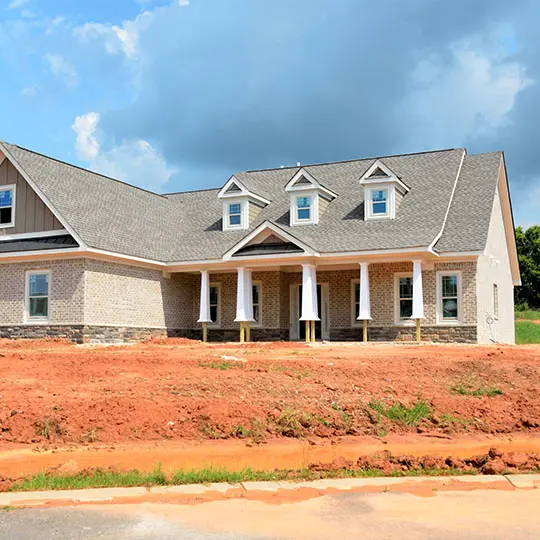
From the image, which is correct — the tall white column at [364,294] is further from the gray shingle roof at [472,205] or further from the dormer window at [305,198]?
the dormer window at [305,198]

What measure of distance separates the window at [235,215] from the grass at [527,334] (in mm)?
15563

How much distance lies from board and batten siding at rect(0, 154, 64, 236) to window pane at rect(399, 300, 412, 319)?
40.4ft

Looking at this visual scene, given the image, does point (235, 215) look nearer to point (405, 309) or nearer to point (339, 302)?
point (339, 302)

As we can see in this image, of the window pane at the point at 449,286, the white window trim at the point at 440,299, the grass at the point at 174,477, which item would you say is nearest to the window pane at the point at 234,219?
the white window trim at the point at 440,299

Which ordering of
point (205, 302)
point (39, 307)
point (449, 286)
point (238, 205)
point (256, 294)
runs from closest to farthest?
point (449, 286)
point (39, 307)
point (205, 302)
point (256, 294)
point (238, 205)

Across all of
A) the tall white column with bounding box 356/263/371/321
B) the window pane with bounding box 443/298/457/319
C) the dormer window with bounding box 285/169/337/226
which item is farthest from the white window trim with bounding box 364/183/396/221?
the window pane with bounding box 443/298/457/319

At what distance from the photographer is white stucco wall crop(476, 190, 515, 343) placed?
25844 mm

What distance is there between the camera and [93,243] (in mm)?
24188

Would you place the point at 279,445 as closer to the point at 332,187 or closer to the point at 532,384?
the point at 532,384

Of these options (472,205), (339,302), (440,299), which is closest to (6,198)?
(339,302)

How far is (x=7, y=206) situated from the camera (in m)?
26.9

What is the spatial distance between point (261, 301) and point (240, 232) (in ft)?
10.2

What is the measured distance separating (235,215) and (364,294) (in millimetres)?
7567

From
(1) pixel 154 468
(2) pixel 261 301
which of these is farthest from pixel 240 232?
(1) pixel 154 468
